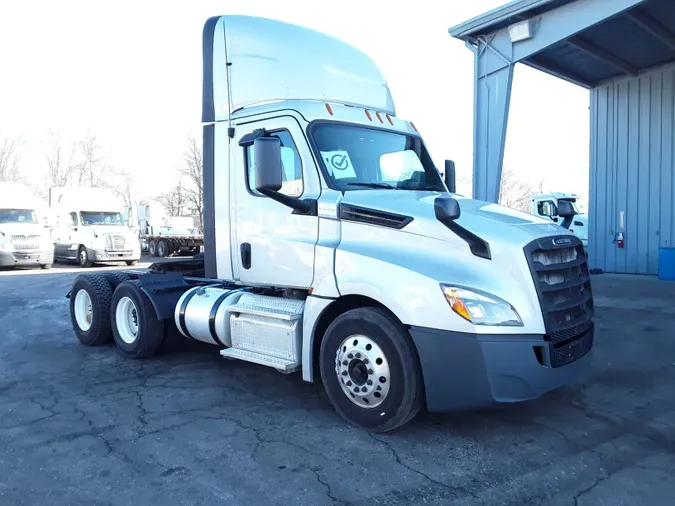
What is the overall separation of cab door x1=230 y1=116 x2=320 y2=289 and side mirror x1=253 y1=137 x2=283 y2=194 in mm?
395

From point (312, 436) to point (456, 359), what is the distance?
1.32 meters

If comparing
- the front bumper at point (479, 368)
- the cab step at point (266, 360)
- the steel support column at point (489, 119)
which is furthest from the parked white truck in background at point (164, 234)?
the front bumper at point (479, 368)

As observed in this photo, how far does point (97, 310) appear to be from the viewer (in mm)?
7543

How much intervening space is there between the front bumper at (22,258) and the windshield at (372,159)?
1986 centimetres

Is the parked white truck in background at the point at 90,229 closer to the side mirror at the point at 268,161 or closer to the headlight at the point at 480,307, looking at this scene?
the side mirror at the point at 268,161

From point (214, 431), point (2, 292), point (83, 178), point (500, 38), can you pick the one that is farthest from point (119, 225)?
point (83, 178)

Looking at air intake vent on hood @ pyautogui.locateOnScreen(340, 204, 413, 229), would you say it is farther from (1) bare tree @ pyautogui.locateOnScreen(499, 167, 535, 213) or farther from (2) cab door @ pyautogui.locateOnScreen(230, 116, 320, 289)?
(1) bare tree @ pyautogui.locateOnScreen(499, 167, 535, 213)

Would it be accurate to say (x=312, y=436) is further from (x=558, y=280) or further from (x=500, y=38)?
(x=500, y=38)

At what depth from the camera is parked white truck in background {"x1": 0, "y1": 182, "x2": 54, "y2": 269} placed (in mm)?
21234

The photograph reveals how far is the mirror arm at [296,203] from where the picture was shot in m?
4.98

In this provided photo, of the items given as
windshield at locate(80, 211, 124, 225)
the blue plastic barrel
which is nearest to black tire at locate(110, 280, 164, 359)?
the blue plastic barrel

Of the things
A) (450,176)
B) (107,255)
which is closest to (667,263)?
(450,176)

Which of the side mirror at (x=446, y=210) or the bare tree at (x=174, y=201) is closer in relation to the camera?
the side mirror at (x=446, y=210)

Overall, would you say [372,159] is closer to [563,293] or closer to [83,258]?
[563,293]
